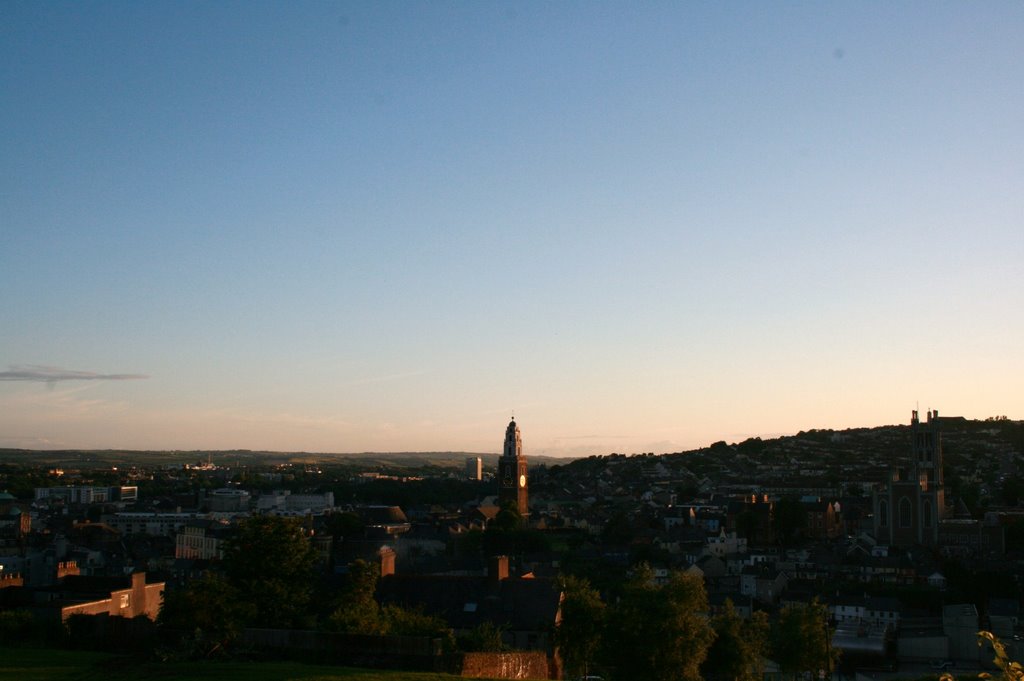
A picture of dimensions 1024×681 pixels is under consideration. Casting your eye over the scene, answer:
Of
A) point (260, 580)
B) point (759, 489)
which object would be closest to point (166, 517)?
point (759, 489)

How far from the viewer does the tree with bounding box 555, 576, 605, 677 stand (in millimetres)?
30734

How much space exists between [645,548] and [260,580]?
5627 cm

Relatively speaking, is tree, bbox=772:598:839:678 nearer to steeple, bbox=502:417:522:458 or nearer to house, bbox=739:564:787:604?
house, bbox=739:564:787:604

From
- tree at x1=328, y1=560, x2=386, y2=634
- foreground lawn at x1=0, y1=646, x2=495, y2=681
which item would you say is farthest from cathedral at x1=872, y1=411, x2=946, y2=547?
foreground lawn at x1=0, y1=646, x2=495, y2=681

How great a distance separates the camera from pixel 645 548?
82188 millimetres

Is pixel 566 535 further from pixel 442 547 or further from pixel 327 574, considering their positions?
pixel 327 574

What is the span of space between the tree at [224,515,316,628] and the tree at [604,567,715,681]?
8.77 m

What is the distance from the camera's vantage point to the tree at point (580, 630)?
1210 inches

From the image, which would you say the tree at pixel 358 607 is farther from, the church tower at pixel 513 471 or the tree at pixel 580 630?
the church tower at pixel 513 471

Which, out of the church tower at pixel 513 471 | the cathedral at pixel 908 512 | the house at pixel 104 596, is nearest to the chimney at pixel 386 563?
the house at pixel 104 596

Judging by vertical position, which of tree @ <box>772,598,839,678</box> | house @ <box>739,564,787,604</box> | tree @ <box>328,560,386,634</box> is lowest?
house @ <box>739,564,787,604</box>

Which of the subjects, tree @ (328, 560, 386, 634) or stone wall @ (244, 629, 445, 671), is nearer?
stone wall @ (244, 629, 445, 671)

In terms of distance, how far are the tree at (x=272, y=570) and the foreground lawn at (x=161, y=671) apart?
7.56 metres

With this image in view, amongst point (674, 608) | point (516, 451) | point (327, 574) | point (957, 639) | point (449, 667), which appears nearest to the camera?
point (449, 667)
